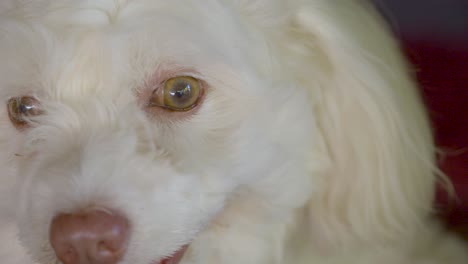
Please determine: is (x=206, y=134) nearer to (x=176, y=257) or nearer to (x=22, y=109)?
(x=176, y=257)

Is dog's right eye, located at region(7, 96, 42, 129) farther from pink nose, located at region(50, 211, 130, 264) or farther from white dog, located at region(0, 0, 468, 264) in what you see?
pink nose, located at region(50, 211, 130, 264)

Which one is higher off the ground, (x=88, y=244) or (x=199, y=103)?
(x=199, y=103)

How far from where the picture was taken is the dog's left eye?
1.10 meters

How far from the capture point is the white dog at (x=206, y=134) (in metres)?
0.99

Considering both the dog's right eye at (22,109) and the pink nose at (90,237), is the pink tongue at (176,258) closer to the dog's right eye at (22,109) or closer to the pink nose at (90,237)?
the pink nose at (90,237)

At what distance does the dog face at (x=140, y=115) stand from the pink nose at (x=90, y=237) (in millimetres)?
12

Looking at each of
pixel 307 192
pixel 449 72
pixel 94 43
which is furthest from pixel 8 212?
pixel 449 72

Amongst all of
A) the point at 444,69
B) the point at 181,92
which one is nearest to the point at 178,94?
the point at 181,92

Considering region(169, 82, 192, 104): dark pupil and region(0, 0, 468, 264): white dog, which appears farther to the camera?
region(169, 82, 192, 104): dark pupil

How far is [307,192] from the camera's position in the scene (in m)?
1.25

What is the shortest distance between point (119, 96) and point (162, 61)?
0.10 metres

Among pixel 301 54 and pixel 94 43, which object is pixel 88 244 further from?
pixel 301 54

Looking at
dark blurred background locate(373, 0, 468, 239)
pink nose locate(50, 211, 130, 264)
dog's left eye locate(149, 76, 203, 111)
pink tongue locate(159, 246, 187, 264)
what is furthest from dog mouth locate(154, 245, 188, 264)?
dark blurred background locate(373, 0, 468, 239)

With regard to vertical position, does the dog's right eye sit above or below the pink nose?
above
